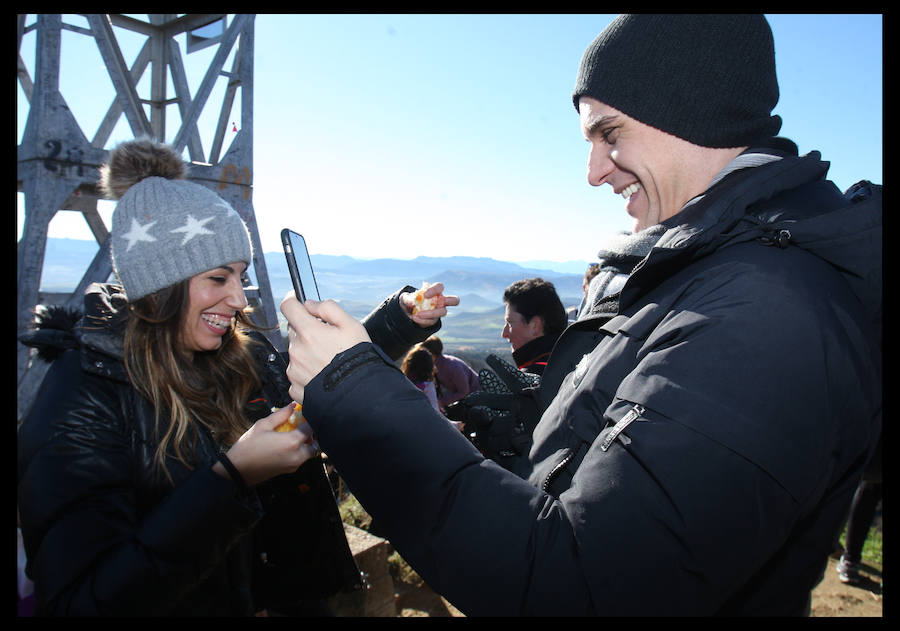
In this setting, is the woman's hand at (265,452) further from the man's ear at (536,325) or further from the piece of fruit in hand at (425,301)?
the man's ear at (536,325)

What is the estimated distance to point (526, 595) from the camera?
83 centimetres

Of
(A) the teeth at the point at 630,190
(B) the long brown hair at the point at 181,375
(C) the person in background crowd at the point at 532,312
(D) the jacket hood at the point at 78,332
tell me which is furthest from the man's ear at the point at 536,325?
(D) the jacket hood at the point at 78,332

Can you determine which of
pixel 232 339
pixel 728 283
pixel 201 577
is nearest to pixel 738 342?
pixel 728 283

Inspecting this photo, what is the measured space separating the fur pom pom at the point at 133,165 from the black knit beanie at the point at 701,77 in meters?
2.00

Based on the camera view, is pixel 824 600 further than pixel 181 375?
Yes

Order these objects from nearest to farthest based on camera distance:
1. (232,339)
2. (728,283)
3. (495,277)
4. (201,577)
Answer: (728,283), (201,577), (232,339), (495,277)

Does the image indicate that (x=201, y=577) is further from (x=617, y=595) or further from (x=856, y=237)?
(x=856, y=237)

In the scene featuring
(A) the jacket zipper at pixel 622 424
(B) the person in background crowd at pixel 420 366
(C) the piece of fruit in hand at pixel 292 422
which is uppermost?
(A) the jacket zipper at pixel 622 424

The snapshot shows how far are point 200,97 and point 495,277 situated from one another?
64.0 m

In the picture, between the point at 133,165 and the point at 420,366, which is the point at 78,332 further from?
the point at 420,366

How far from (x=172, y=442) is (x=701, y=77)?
207 cm

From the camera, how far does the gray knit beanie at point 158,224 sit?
211cm

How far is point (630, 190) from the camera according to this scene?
145 cm

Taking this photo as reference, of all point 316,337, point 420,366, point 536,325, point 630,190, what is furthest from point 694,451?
point 420,366
